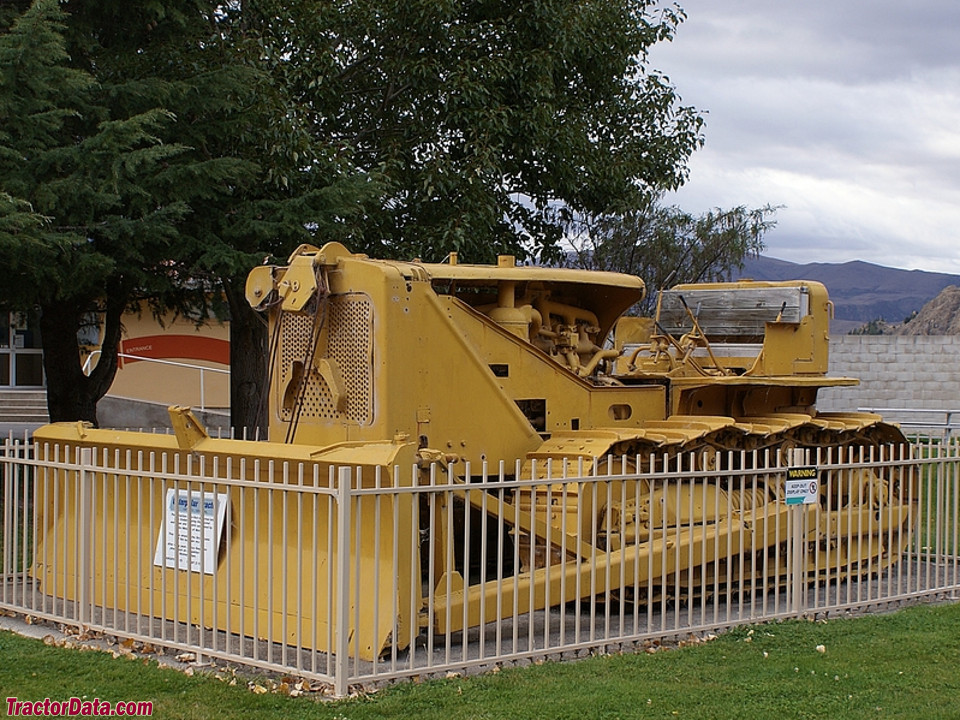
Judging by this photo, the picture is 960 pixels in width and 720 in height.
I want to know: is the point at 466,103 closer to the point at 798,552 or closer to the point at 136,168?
the point at 136,168

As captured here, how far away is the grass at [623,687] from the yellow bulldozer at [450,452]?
45 cm

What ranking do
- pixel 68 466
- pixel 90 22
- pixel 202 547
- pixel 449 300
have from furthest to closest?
pixel 90 22
pixel 449 300
pixel 68 466
pixel 202 547

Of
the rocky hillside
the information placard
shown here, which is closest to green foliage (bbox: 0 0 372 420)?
the information placard

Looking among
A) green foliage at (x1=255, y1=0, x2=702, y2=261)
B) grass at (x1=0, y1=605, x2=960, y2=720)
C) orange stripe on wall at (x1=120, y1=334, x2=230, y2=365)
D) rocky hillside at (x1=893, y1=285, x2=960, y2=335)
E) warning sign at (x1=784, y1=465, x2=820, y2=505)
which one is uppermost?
green foliage at (x1=255, y1=0, x2=702, y2=261)

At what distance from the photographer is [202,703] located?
6.34 metres

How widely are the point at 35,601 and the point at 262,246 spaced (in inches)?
217

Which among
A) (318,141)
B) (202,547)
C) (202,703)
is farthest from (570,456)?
(318,141)

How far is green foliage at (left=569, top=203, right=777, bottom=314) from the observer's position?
96.2 ft

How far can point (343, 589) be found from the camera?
657 cm

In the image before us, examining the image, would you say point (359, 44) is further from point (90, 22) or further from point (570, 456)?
point (570, 456)

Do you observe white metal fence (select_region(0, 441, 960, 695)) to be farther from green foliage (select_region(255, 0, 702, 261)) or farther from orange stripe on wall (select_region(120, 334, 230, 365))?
orange stripe on wall (select_region(120, 334, 230, 365))

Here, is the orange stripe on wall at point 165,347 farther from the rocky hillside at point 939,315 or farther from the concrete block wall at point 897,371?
the rocky hillside at point 939,315

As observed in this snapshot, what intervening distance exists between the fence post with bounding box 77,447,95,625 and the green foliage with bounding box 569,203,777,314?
70.3 feet

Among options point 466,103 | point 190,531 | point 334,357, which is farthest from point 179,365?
point 190,531
